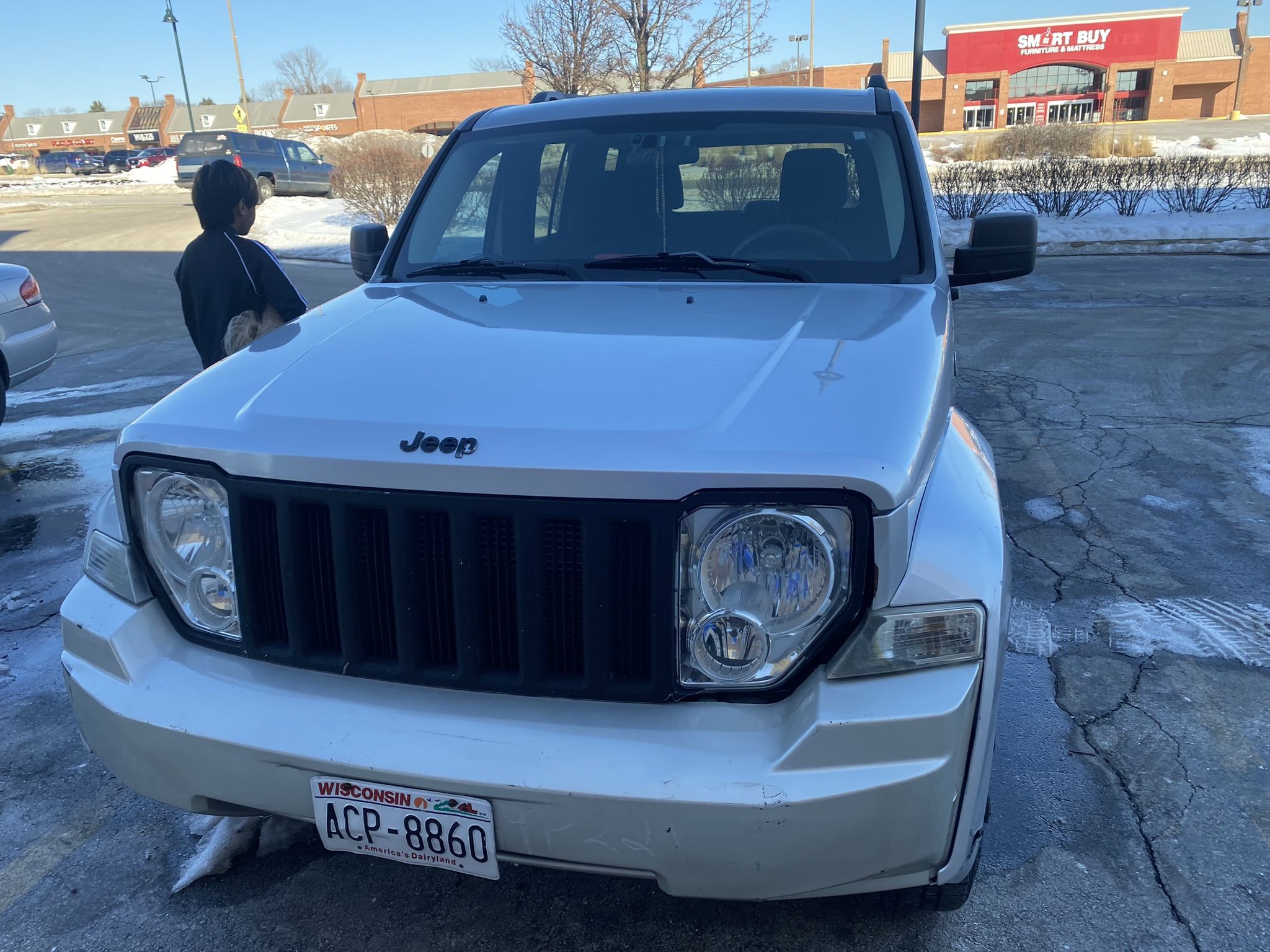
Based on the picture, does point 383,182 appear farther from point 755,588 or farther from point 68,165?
point 68,165

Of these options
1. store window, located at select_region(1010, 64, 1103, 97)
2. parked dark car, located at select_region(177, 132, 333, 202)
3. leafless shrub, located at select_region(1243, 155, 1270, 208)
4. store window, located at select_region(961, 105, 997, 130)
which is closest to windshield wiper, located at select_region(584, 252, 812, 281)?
leafless shrub, located at select_region(1243, 155, 1270, 208)

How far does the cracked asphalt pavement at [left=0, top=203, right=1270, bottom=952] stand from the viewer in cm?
214

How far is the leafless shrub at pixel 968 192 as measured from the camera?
55.4ft

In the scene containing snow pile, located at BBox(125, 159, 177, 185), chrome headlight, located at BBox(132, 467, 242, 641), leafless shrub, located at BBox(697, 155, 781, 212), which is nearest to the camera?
chrome headlight, located at BBox(132, 467, 242, 641)

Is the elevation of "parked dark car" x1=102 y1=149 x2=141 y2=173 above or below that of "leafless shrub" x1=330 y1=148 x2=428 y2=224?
above

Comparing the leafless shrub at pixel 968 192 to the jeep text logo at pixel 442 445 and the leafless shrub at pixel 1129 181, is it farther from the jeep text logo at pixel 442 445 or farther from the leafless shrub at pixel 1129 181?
the jeep text logo at pixel 442 445

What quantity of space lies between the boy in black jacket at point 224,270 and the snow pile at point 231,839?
221 centimetres

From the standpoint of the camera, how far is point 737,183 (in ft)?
10.8

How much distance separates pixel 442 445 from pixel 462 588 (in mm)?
273

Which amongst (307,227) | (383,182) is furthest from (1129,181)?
(307,227)

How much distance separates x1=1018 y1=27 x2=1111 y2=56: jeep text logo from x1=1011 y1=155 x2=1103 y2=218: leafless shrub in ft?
173

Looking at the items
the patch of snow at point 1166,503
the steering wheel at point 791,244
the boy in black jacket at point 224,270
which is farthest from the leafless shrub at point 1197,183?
the boy in black jacket at point 224,270

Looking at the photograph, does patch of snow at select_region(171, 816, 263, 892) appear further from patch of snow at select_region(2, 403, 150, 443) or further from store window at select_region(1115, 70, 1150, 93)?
store window at select_region(1115, 70, 1150, 93)

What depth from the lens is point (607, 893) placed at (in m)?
2.25
